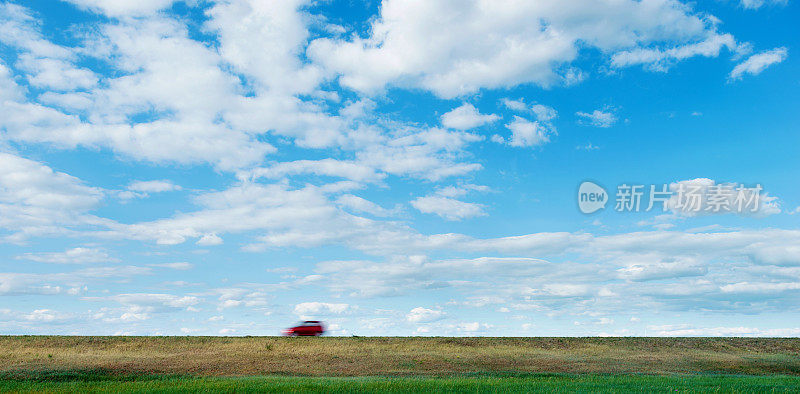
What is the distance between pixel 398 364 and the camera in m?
39.5

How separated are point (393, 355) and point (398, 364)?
4111 millimetres

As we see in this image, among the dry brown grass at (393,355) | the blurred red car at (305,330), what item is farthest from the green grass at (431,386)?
the blurred red car at (305,330)

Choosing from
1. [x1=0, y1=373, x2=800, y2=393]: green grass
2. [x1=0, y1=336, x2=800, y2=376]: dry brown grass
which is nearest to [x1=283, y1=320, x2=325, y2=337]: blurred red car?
[x1=0, y1=336, x2=800, y2=376]: dry brown grass

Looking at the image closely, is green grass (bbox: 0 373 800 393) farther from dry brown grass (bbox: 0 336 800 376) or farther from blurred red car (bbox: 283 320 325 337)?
blurred red car (bbox: 283 320 325 337)

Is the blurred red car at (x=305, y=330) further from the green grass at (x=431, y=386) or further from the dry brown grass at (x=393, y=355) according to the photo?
the green grass at (x=431, y=386)

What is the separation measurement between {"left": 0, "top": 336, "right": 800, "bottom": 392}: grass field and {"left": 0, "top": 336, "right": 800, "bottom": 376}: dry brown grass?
0.08 metres

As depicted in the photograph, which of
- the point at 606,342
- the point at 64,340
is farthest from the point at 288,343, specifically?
the point at 606,342

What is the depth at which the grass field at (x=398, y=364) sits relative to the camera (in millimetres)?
26844

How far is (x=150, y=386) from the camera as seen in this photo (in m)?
26.3

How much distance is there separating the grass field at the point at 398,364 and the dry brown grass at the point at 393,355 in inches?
3.3

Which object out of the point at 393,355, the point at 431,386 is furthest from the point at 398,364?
the point at 431,386

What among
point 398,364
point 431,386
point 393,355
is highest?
point 393,355

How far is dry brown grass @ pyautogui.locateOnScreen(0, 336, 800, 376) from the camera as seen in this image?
37094 millimetres

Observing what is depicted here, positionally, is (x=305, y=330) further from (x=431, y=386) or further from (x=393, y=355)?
(x=431, y=386)
